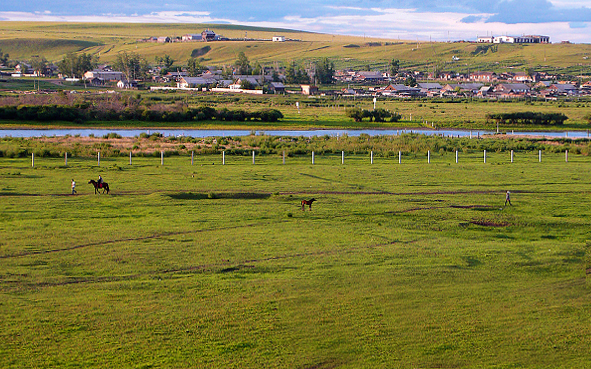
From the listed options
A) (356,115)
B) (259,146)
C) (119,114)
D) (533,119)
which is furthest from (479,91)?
Answer: (259,146)

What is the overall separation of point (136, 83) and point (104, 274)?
155406 mm

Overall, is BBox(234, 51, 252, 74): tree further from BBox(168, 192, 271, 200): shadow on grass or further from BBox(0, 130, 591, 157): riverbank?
BBox(168, 192, 271, 200): shadow on grass

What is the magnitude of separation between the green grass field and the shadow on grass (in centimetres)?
11

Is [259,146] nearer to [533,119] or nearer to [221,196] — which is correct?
[221,196]

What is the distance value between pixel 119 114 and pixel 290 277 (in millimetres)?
67282

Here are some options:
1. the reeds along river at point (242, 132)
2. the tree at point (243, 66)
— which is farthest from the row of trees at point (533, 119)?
the tree at point (243, 66)

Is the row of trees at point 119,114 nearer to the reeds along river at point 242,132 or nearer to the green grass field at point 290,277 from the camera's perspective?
the reeds along river at point 242,132

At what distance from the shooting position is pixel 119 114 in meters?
81.2

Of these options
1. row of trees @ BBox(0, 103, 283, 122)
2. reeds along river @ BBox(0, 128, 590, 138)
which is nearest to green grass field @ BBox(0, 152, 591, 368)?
Result: reeds along river @ BBox(0, 128, 590, 138)

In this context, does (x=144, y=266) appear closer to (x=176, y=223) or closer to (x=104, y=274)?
(x=104, y=274)

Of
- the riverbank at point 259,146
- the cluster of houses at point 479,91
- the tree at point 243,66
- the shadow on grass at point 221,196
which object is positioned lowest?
the shadow on grass at point 221,196

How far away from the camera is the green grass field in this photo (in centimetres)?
1385

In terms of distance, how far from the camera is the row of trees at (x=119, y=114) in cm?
7594

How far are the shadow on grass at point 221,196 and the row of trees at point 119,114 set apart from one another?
170 ft
